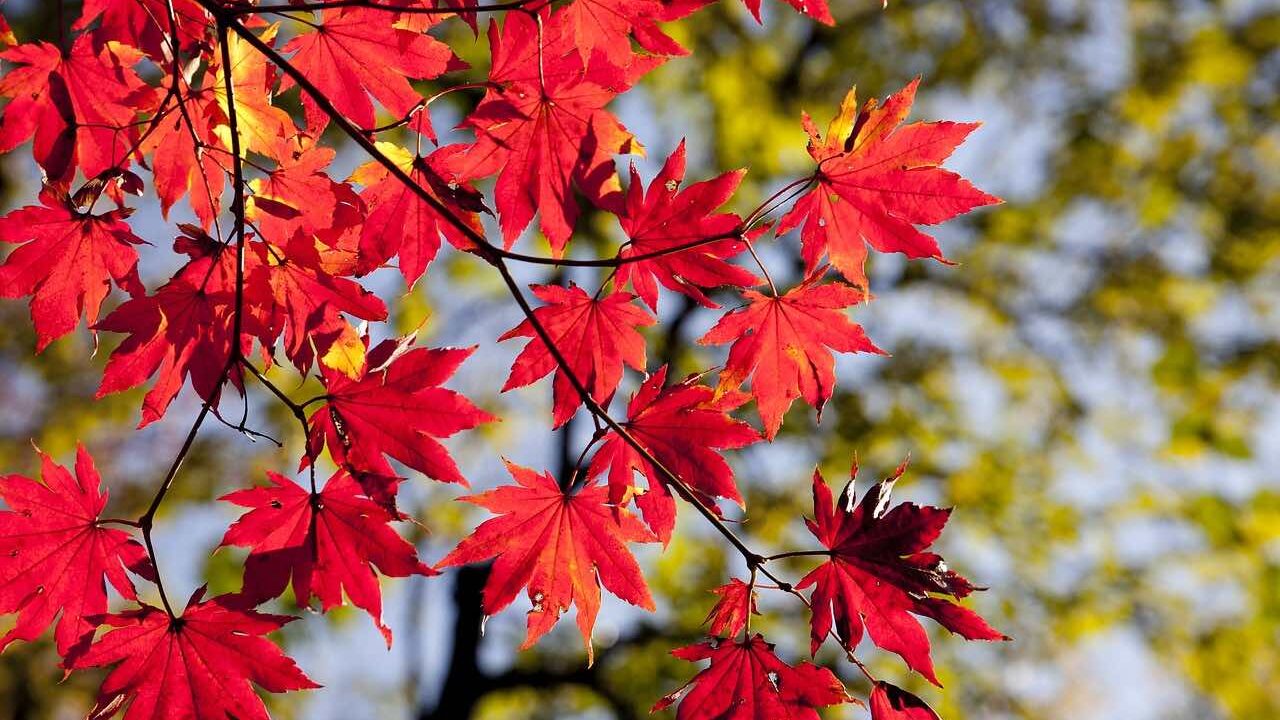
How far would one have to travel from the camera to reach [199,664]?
3.99ft

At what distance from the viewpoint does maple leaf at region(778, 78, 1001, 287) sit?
120 centimetres

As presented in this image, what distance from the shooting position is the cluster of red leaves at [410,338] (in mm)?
1204

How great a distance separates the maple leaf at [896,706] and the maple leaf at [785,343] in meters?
0.41

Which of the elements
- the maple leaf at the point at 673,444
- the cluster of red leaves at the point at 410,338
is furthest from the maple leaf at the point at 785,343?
the maple leaf at the point at 673,444

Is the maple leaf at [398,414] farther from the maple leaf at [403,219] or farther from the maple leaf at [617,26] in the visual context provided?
the maple leaf at [617,26]

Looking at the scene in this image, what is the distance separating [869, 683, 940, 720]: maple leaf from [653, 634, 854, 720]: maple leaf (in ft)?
0.17

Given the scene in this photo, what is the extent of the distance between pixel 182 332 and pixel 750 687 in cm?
100

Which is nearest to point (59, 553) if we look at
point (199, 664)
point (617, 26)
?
point (199, 664)

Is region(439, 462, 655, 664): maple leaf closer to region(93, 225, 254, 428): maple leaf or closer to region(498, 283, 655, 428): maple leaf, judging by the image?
region(498, 283, 655, 428): maple leaf

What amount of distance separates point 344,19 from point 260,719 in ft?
3.43

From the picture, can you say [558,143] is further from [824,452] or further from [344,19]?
[824,452]

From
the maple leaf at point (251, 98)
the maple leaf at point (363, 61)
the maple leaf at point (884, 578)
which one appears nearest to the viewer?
the maple leaf at point (884, 578)

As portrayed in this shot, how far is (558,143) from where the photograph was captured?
137 centimetres

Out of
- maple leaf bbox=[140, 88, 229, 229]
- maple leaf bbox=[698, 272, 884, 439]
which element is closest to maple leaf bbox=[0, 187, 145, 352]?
maple leaf bbox=[140, 88, 229, 229]
